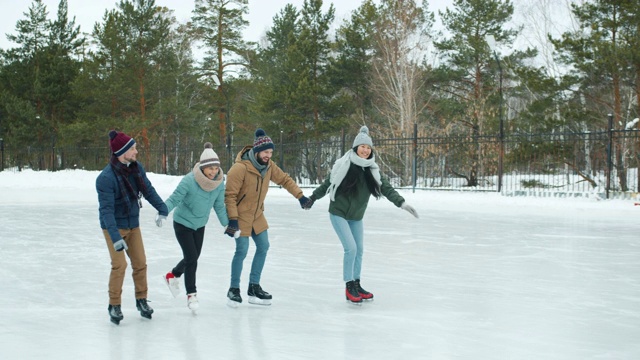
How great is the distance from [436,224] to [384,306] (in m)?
7.57

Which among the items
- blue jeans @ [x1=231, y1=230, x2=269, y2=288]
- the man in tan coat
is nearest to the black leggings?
the man in tan coat

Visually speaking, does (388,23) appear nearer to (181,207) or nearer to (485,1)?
(485,1)

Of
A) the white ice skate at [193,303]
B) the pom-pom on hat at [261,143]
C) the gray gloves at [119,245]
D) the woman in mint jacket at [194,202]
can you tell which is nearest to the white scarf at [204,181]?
the woman in mint jacket at [194,202]

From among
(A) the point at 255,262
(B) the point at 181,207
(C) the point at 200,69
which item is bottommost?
(A) the point at 255,262

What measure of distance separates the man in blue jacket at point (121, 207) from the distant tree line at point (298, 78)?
1903 centimetres

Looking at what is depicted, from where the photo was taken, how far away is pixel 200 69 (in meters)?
40.4

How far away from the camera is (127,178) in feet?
16.0

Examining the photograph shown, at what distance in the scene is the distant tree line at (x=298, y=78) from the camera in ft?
96.5

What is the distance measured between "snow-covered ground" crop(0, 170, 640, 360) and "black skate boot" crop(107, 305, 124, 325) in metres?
0.06

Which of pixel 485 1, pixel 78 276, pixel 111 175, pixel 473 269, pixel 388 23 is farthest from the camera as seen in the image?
pixel 388 23

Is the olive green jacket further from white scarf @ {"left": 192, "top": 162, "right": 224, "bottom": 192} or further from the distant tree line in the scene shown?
the distant tree line

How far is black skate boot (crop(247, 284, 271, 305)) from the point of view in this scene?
569cm

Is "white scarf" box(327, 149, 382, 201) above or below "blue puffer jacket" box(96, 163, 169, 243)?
above

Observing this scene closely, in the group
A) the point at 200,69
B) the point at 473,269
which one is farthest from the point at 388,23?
the point at 473,269
